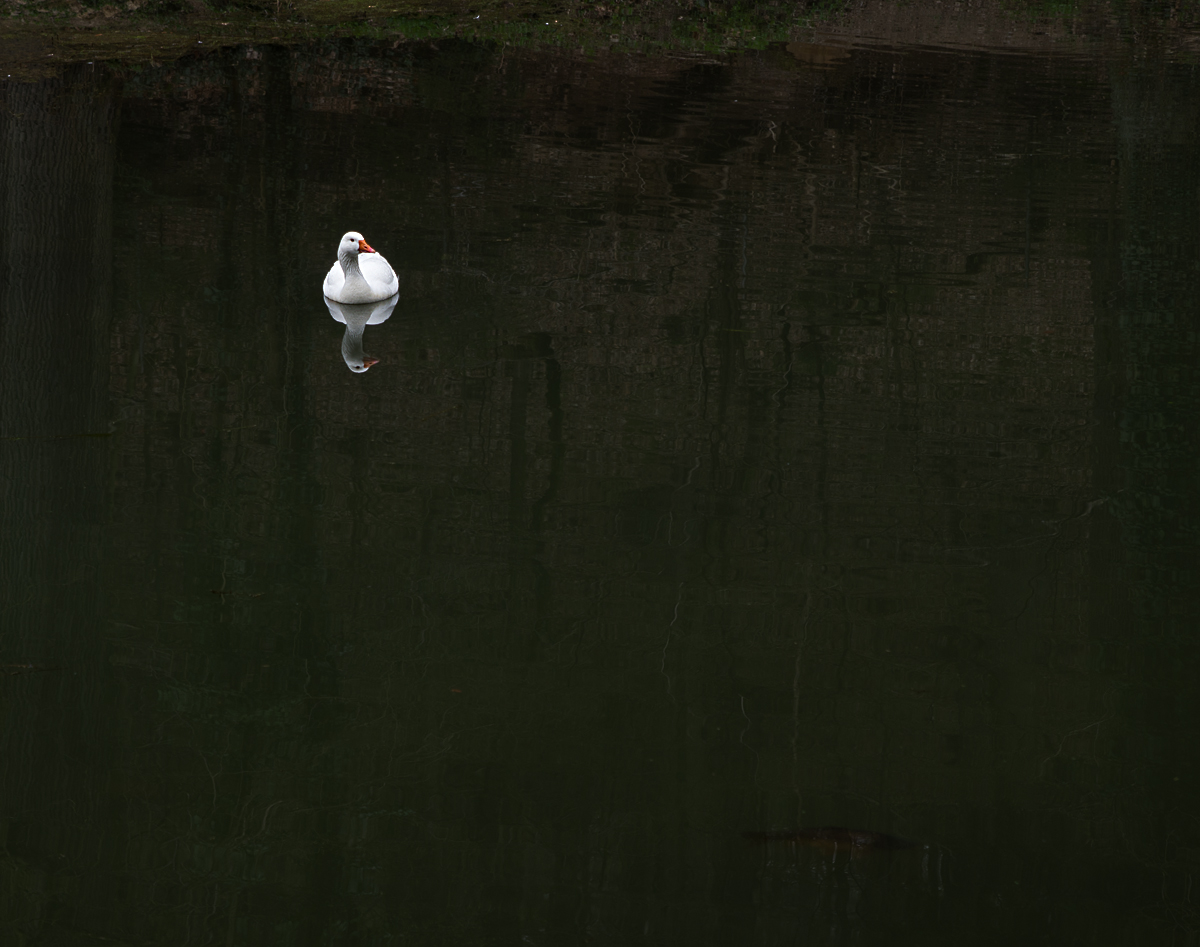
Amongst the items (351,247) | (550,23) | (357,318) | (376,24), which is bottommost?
(357,318)

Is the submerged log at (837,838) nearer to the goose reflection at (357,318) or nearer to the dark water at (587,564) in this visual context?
the dark water at (587,564)

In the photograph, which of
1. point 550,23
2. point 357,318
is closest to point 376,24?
point 550,23

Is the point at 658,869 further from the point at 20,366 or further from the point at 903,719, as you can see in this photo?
the point at 20,366

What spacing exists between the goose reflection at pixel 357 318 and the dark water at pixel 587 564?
113 millimetres

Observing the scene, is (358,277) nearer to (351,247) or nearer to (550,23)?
(351,247)

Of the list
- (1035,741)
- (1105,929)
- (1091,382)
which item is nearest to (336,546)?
(1035,741)

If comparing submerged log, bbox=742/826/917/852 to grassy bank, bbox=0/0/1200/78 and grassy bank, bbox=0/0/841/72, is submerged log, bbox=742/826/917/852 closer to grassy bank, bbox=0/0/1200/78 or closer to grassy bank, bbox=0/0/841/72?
grassy bank, bbox=0/0/1200/78

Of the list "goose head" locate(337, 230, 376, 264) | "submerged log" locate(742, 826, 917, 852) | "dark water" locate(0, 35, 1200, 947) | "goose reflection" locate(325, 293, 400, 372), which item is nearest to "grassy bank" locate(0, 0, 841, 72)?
"dark water" locate(0, 35, 1200, 947)

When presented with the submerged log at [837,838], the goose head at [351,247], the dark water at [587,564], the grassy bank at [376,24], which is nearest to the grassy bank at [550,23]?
the grassy bank at [376,24]

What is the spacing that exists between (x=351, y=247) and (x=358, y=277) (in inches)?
9.1

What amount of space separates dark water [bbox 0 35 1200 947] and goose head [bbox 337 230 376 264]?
506 mm

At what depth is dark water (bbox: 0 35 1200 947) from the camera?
4.81 metres

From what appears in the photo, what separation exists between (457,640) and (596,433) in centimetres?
247

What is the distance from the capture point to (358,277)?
10523 mm
